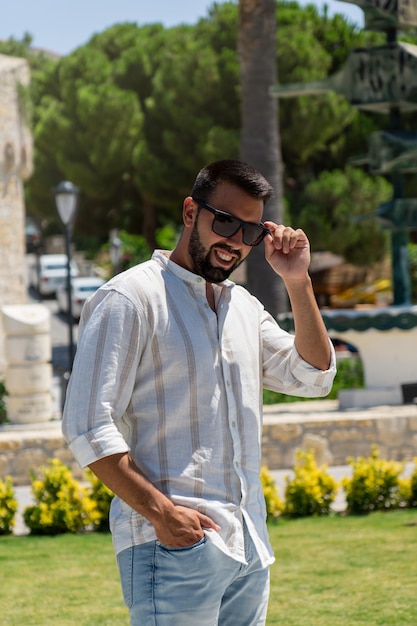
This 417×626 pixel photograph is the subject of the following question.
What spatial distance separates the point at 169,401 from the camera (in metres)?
2.65

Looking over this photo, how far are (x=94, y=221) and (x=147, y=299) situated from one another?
39774mm

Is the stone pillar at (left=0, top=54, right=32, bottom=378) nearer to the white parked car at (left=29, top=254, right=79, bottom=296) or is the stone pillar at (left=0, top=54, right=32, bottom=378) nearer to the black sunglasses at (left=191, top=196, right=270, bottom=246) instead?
the black sunglasses at (left=191, top=196, right=270, bottom=246)

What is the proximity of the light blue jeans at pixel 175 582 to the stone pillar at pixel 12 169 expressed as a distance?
16.2m

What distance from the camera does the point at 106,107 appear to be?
38156mm

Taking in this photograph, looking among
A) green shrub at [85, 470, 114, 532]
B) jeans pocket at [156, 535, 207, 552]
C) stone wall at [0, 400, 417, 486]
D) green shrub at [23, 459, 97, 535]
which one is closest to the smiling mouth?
jeans pocket at [156, 535, 207, 552]

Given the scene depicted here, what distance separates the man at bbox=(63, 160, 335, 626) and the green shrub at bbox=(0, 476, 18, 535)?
17.3 ft

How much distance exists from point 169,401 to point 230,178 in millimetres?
556

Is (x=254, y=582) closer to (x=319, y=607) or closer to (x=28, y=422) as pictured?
(x=319, y=607)

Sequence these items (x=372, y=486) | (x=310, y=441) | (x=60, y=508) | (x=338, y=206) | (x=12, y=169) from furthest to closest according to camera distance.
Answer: (x=338, y=206), (x=12, y=169), (x=310, y=441), (x=372, y=486), (x=60, y=508)

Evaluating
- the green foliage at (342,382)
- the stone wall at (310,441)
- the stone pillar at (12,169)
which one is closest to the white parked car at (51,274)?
the stone pillar at (12,169)

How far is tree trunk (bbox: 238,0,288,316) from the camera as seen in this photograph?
635 inches

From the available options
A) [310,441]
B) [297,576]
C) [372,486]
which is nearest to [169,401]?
[297,576]

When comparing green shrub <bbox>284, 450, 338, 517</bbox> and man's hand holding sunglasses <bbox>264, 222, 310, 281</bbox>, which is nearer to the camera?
man's hand holding sunglasses <bbox>264, 222, 310, 281</bbox>

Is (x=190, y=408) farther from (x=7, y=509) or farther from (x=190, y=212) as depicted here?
(x=7, y=509)
